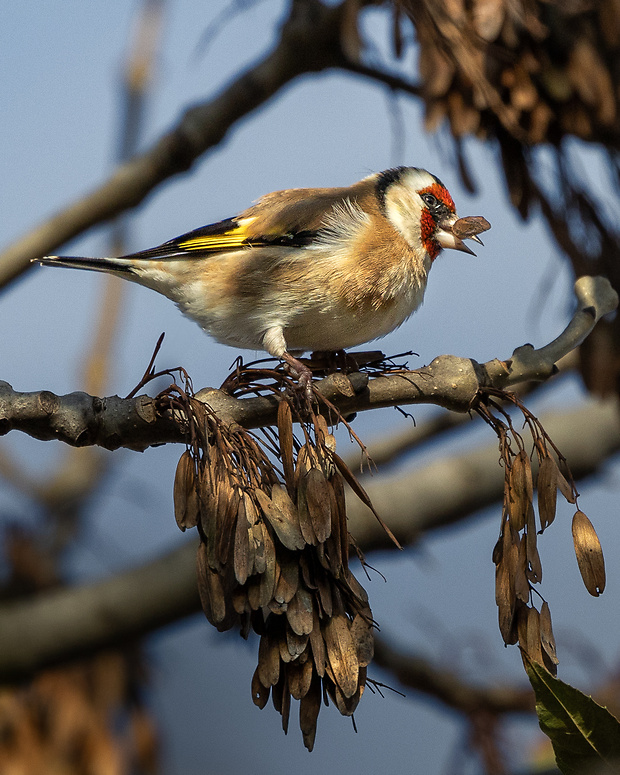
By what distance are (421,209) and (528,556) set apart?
→ 1.16 m

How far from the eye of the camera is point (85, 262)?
180 centimetres

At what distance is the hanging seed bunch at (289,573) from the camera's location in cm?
96

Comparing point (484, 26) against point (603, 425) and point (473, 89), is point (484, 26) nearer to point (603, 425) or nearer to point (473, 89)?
point (473, 89)

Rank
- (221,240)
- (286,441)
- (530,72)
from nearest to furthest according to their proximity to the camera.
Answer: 1. (286,441)
2. (221,240)
3. (530,72)

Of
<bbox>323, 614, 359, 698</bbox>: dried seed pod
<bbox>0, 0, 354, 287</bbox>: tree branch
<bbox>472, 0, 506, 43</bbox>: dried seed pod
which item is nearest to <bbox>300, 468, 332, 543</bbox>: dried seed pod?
<bbox>323, 614, 359, 698</bbox>: dried seed pod

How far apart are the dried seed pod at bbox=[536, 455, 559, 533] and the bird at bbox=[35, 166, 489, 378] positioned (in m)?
0.77

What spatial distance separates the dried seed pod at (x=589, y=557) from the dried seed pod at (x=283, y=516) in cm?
33

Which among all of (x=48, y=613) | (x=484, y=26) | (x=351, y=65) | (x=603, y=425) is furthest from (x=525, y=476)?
(x=603, y=425)

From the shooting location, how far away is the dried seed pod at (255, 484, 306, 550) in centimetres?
98

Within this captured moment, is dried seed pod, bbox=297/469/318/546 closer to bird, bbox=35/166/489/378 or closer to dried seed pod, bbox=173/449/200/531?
dried seed pod, bbox=173/449/200/531

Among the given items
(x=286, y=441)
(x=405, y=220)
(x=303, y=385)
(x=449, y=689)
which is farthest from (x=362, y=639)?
(x=449, y=689)

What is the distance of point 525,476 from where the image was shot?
1064 millimetres

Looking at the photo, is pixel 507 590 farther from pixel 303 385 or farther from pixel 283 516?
pixel 303 385

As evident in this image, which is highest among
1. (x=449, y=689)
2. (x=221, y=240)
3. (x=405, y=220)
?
(x=221, y=240)
